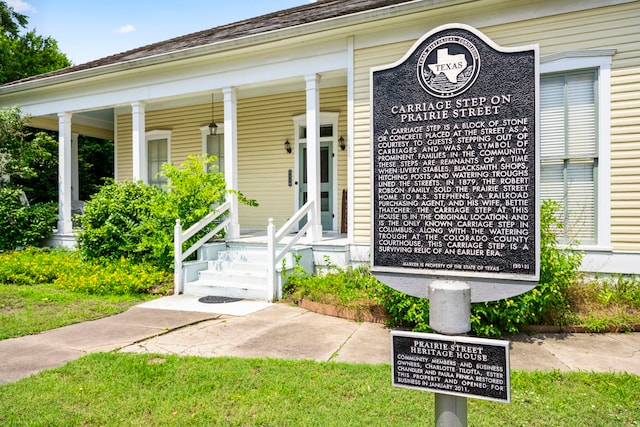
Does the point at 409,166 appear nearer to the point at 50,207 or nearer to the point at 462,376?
the point at 462,376

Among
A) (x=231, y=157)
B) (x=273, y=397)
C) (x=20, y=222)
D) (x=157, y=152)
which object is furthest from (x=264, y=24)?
(x=273, y=397)

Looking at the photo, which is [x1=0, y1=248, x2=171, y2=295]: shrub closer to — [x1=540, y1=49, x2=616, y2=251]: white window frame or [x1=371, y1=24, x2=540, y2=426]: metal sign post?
[x1=371, y1=24, x2=540, y2=426]: metal sign post

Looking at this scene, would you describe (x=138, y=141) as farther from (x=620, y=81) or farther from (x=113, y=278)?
(x=620, y=81)

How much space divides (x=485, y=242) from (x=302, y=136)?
32.0 feet

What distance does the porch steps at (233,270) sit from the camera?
7.80m

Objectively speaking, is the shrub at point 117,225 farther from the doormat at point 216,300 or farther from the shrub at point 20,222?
the shrub at point 20,222

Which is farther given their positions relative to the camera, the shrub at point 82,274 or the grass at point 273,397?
the shrub at point 82,274

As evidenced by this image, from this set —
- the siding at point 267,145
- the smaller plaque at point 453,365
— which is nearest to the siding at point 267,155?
the siding at point 267,145

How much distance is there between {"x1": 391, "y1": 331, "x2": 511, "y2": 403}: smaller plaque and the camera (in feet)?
7.36

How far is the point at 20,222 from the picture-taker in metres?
11.8

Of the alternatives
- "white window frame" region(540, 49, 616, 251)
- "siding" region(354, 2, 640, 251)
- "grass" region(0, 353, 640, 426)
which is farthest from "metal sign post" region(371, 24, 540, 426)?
"siding" region(354, 2, 640, 251)

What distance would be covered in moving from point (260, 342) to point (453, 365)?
10.5 ft

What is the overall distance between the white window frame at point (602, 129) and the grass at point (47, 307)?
7302 mm

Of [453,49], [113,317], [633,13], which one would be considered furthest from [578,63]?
[113,317]
